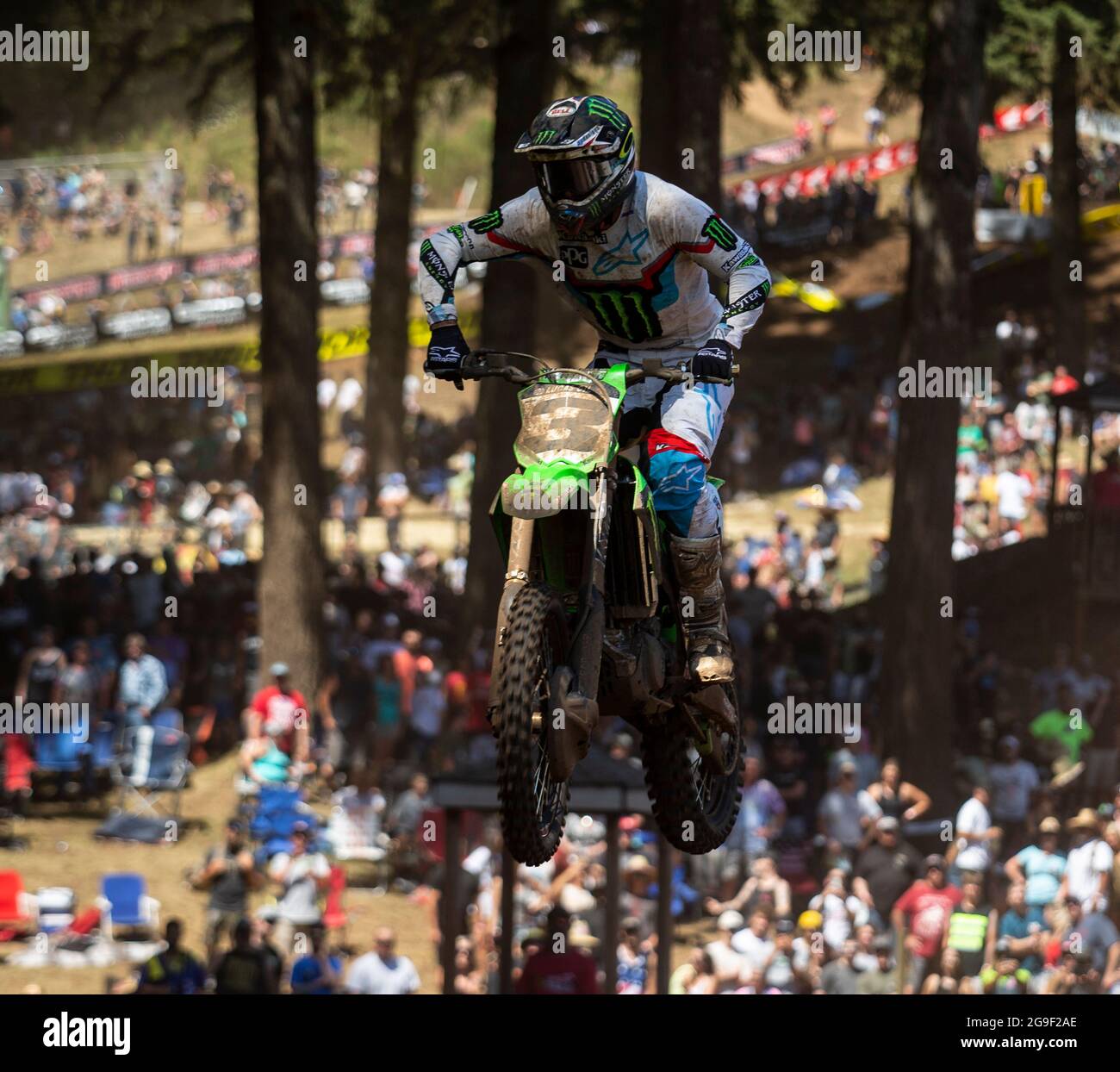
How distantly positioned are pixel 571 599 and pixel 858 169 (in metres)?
42.0

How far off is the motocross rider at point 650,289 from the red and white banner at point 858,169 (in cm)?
3859

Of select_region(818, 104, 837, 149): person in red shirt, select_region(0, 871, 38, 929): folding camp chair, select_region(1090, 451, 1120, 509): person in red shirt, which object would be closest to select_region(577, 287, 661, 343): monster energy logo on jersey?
select_region(0, 871, 38, 929): folding camp chair

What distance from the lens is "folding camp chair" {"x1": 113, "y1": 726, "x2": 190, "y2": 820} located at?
19.5m

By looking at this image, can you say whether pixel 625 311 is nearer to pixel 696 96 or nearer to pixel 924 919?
pixel 924 919

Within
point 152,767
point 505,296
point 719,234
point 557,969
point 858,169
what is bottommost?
point 557,969

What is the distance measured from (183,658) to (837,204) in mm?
25506

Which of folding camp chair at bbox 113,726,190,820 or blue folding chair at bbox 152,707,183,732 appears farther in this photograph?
folding camp chair at bbox 113,726,190,820

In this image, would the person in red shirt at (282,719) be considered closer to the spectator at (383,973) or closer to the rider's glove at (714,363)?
the spectator at (383,973)

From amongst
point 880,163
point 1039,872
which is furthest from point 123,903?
point 880,163

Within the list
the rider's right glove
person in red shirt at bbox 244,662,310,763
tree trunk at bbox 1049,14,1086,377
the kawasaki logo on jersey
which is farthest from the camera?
tree trunk at bbox 1049,14,1086,377

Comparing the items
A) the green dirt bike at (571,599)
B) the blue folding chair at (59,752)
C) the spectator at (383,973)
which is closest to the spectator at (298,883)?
the spectator at (383,973)

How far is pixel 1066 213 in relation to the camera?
33.6 metres

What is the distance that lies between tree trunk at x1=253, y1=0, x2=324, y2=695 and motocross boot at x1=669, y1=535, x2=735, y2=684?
40.4 feet

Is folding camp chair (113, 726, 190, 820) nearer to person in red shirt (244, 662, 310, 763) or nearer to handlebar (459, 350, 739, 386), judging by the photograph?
person in red shirt (244, 662, 310, 763)
